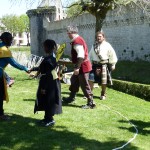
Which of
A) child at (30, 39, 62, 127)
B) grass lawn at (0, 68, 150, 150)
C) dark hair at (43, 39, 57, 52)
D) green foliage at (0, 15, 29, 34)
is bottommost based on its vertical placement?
grass lawn at (0, 68, 150, 150)

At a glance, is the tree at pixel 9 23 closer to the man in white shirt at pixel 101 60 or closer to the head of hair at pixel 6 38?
the man in white shirt at pixel 101 60

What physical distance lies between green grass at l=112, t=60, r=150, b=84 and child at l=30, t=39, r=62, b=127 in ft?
38.0

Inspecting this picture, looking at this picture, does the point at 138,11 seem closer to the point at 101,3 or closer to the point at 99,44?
the point at 101,3

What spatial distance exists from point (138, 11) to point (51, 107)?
1644 cm

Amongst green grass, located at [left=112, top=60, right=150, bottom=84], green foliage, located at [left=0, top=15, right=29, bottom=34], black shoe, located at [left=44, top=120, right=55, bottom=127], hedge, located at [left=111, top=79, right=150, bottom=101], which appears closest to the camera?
black shoe, located at [left=44, top=120, right=55, bottom=127]

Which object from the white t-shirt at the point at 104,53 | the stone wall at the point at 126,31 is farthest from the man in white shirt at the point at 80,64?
the stone wall at the point at 126,31

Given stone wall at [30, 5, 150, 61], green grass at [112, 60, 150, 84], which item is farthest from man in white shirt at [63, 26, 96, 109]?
stone wall at [30, 5, 150, 61]

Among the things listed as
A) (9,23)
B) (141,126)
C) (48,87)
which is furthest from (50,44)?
(9,23)

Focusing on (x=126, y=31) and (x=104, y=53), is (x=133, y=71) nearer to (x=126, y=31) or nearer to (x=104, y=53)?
(x=126, y=31)

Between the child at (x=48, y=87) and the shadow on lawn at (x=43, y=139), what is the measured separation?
360mm

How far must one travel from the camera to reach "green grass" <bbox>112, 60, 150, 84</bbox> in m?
19.2

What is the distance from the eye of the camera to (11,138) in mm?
6262

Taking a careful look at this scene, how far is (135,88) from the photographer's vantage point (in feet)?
43.1

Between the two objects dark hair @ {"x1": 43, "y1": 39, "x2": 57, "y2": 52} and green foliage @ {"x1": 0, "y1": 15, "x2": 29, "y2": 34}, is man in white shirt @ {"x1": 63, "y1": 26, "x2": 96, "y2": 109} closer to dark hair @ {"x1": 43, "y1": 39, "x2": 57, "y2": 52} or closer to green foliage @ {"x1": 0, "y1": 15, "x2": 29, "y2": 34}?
dark hair @ {"x1": 43, "y1": 39, "x2": 57, "y2": 52}
